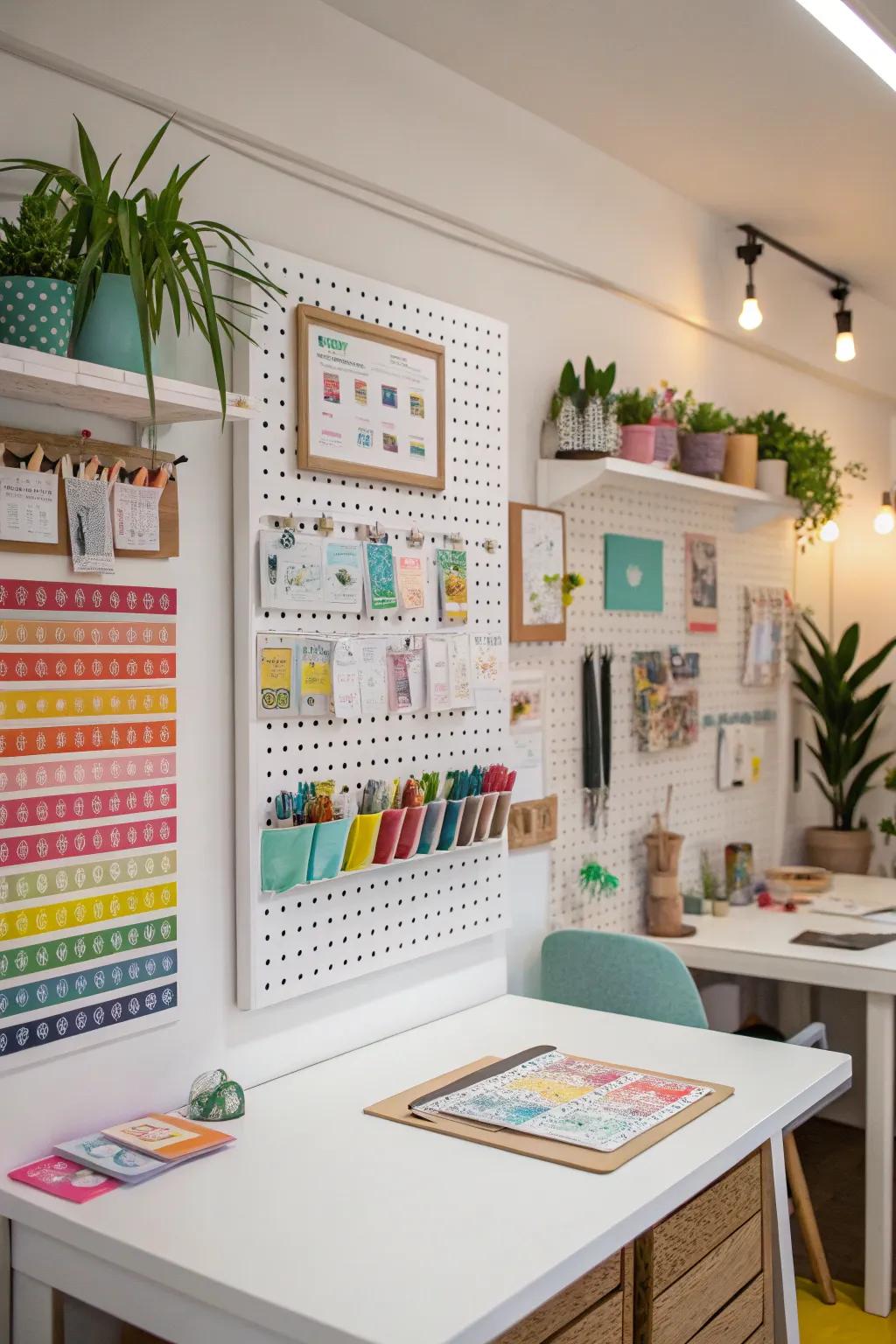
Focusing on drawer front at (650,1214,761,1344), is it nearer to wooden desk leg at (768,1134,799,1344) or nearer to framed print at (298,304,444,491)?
wooden desk leg at (768,1134,799,1344)

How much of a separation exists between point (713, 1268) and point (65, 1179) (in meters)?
0.94

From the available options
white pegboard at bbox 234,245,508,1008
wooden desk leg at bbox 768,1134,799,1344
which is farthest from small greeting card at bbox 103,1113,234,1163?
wooden desk leg at bbox 768,1134,799,1344

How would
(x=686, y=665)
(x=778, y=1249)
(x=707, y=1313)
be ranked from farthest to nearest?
(x=686, y=665) → (x=778, y=1249) → (x=707, y=1313)

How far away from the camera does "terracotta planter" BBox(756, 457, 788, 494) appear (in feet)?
12.1

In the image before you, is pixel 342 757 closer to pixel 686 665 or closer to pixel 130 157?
pixel 130 157

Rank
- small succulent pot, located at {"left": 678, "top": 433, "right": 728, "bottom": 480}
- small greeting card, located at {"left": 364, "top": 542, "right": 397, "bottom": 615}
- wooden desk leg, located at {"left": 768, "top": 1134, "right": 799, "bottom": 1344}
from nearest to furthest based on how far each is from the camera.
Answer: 1. wooden desk leg, located at {"left": 768, "top": 1134, "right": 799, "bottom": 1344}
2. small greeting card, located at {"left": 364, "top": 542, "right": 397, "bottom": 615}
3. small succulent pot, located at {"left": 678, "top": 433, "right": 728, "bottom": 480}

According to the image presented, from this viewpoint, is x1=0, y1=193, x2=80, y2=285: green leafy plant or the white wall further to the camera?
the white wall

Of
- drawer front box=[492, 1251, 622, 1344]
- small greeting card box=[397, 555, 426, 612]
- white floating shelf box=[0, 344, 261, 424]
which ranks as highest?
white floating shelf box=[0, 344, 261, 424]

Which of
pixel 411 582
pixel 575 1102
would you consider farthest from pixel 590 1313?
pixel 411 582

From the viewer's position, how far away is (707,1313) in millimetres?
1796

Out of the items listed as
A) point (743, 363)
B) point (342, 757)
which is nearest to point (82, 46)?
point (342, 757)

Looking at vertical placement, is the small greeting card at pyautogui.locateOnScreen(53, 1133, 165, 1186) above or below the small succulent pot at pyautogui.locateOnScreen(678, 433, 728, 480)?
below

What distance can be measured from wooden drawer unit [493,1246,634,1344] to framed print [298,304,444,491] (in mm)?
1323

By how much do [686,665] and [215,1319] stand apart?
2447 millimetres
